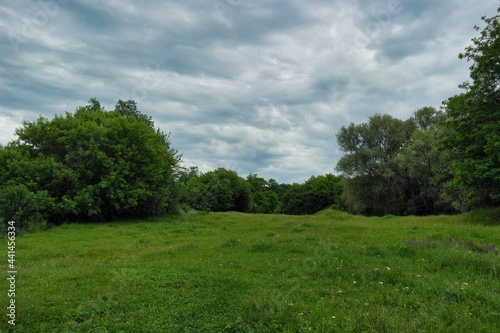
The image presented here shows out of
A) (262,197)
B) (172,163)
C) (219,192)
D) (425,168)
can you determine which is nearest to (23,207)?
(172,163)

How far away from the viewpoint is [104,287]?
8.35 metres

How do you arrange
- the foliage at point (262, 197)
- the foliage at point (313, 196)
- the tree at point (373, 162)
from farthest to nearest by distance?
the foliage at point (262, 197) → the foliage at point (313, 196) → the tree at point (373, 162)

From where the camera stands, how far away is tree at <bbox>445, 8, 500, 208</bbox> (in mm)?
20656

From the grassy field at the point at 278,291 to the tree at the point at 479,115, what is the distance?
29.5ft

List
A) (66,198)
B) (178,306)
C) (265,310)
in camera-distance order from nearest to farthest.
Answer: (265,310)
(178,306)
(66,198)

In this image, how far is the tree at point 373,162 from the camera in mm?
51531

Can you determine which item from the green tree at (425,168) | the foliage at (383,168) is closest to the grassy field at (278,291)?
the green tree at (425,168)

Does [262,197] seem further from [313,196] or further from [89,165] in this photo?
[89,165]

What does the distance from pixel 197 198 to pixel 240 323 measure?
218 feet

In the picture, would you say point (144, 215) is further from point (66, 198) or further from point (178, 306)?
point (178, 306)

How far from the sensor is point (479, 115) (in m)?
22.2

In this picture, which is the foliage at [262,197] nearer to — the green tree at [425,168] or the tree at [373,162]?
the tree at [373,162]

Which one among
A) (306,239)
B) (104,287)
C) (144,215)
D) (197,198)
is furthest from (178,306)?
(197,198)

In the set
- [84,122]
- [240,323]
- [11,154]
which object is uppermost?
[84,122]
